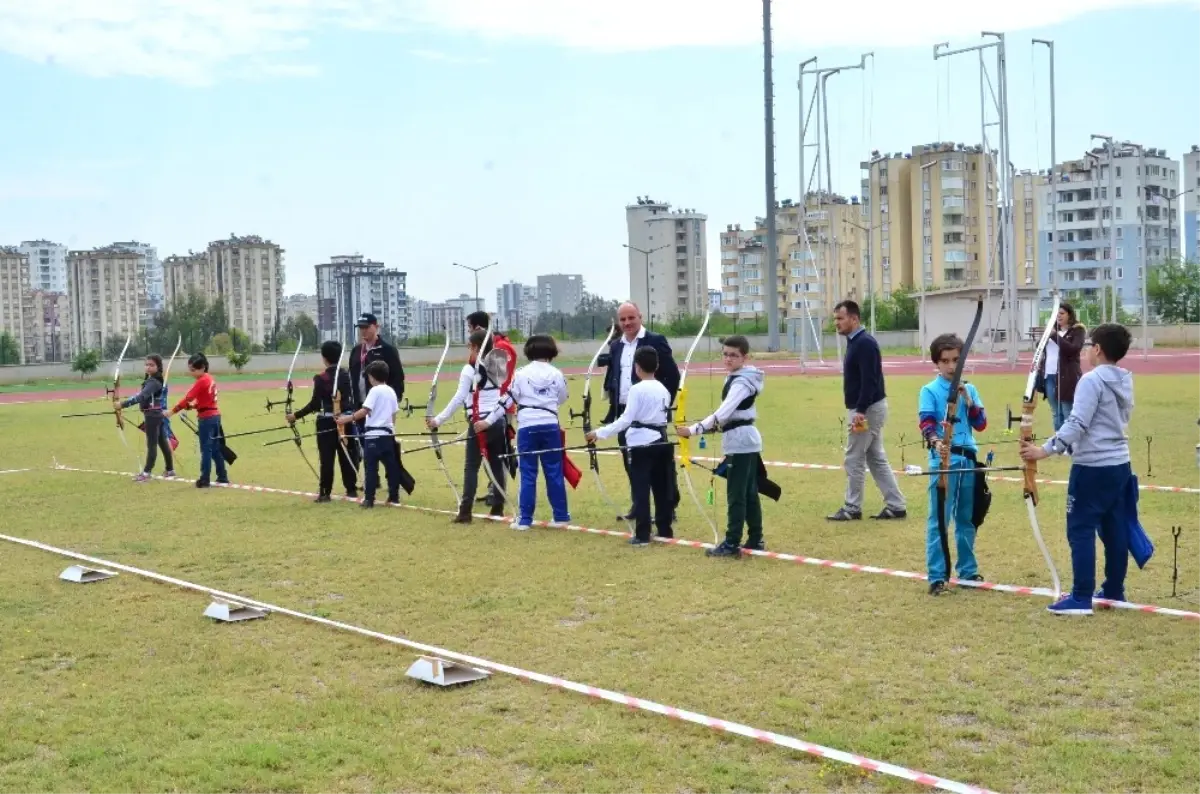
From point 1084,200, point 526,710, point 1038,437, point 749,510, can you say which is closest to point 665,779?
point 526,710

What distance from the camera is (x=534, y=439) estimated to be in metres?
11.6

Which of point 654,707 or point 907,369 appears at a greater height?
point 907,369

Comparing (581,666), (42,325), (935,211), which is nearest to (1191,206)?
(935,211)

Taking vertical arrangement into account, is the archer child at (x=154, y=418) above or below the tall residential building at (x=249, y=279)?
below

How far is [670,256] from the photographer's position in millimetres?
152000

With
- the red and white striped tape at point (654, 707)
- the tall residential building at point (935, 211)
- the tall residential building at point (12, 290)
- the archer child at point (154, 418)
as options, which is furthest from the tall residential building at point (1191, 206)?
the red and white striped tape at point (654, 707)

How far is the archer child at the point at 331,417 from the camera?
14.2m

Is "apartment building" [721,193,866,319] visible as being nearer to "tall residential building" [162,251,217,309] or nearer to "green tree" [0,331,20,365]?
"green tree" [0,331,20,365]

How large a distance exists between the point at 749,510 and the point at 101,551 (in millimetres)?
5633

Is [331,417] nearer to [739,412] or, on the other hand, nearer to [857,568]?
[739,412]

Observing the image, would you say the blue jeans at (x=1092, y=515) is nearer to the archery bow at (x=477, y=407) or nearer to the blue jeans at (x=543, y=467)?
the blue jeans at (x=543, y=467)

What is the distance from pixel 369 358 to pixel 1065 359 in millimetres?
7594

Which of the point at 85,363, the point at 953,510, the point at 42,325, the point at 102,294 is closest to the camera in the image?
the point at 953,510

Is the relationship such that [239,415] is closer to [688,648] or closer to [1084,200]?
[688,648]
